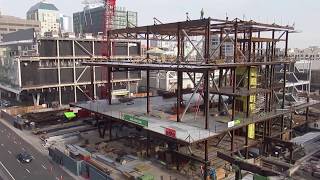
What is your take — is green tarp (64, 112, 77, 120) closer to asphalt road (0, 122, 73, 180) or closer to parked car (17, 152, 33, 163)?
asphalt road (0, 122, 73, 180)

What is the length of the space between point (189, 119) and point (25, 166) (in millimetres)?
26765

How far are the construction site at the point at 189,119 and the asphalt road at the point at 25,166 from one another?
177 cm

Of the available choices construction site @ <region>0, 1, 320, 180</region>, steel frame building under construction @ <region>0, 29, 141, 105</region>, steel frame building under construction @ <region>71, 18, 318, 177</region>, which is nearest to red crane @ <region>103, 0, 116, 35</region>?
construction site @ <region>0, 1, 320, 180</region>

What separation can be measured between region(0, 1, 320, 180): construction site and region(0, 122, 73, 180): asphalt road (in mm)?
1771

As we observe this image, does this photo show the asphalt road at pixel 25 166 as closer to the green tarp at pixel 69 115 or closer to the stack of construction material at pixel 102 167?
the stack of construction material at pixel 102 167

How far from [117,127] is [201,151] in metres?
26.6

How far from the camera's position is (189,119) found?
4972 cm

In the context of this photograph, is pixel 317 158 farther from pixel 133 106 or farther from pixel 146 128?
pixel 133 106

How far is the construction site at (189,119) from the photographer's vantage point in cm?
4325

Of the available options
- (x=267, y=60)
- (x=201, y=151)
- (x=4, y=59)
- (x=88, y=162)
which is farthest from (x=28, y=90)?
(x=267, y=60)

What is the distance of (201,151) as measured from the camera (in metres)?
47.5

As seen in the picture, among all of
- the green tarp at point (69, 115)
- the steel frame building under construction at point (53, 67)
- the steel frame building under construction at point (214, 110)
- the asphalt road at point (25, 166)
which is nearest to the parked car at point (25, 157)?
the asphalt road at point (25, 166)

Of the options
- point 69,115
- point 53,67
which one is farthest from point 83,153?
point 53,67

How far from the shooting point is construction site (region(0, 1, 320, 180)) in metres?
43.2
